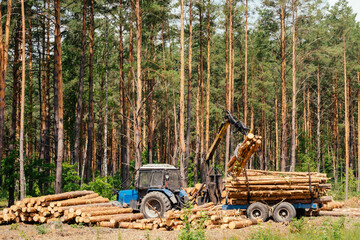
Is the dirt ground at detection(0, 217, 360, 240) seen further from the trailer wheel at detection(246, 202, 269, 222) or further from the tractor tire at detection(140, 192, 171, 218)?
the tractor tire at detection(140, 192, 171, 218)

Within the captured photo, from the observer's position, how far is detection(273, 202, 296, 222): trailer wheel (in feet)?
46.7

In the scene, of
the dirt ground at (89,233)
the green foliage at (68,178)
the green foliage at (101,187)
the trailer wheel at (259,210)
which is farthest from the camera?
the green foliage at (68,178)

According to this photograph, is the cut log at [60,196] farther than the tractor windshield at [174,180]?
No

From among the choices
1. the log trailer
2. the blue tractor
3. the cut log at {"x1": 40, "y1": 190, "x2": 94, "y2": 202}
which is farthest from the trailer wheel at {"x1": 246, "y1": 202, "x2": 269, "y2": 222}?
the cut log at {"x1": 40, "y1": 190, "x2": 94, "y2": 202}

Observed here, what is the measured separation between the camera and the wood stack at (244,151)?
13711mm

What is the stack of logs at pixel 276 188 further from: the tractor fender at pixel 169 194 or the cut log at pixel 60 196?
the cut log at pixel 60 196

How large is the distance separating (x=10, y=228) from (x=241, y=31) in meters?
29.6

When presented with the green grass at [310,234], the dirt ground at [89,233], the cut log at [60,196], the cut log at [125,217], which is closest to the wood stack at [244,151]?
the dirt ground at [89,233]

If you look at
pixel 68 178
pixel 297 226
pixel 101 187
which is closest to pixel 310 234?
pixel 297 226

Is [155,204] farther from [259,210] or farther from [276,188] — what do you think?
[276,188]

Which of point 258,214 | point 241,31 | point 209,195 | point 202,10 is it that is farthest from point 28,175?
point 241,31

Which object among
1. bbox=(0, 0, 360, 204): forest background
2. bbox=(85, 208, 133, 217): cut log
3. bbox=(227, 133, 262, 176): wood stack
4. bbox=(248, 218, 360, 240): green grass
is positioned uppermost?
bbox=(0, 0, 360, 204): forest background

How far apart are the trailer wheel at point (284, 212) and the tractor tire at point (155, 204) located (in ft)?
13.2

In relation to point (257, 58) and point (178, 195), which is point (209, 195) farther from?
point (257, 58)
